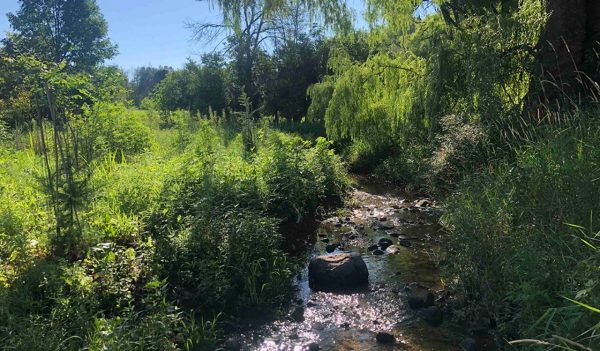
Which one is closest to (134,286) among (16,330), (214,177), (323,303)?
(16,330)

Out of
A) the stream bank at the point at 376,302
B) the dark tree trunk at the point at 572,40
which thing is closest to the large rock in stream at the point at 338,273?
the stream bank at the point at 376,302

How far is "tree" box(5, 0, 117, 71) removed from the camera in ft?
139

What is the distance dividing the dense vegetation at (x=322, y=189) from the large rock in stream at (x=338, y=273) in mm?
365

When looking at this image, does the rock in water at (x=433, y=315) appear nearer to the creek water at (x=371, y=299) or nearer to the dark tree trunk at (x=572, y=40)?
the creek water at (x=371, y=299)

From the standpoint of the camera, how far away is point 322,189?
8852mm

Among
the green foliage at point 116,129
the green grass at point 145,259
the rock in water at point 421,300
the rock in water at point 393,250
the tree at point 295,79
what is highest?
the tree at point 295,79

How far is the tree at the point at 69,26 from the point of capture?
42.2 metres

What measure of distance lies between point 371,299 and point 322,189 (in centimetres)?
398

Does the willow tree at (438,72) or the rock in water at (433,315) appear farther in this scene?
the willow tree at (438,72)

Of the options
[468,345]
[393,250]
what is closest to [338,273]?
[393,250]

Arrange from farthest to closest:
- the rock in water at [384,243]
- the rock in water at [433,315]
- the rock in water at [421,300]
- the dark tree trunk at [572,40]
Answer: the dark tree trunk at [572,40], the rock in water at [384,243], the rock in water at [421,300], the rock in water at [433,315]

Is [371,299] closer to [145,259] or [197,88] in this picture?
[145,259]

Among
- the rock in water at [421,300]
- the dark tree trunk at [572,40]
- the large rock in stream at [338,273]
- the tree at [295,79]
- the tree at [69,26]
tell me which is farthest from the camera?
the tree at [69,26]

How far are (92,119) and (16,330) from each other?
7.17 meters
